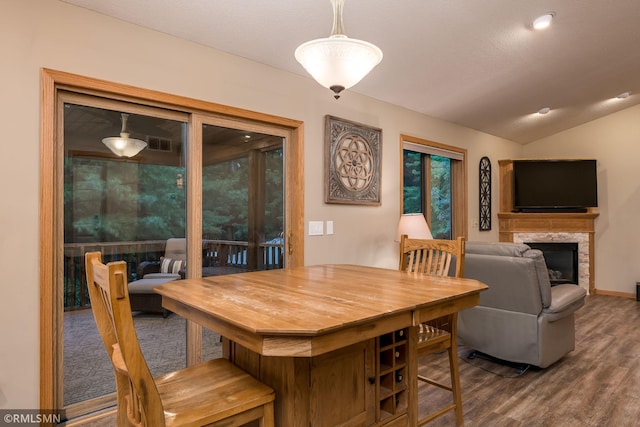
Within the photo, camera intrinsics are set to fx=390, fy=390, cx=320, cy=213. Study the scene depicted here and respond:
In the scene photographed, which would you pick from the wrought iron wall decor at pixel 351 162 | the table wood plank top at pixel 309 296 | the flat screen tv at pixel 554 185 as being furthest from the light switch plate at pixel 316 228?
the flat screen tv at pixel 554 185

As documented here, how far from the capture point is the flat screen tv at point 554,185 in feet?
19.8

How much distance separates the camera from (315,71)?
1896 mm

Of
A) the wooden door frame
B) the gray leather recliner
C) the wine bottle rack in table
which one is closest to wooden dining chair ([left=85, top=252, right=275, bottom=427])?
the wine bottle rack in table

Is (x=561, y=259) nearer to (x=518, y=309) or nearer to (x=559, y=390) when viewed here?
(x=518, y=309)

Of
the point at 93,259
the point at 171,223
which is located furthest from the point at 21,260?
the point at 93,259

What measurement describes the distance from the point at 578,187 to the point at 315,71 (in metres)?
5.81

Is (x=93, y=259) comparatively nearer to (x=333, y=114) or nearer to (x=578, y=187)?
(x=333, y=114)

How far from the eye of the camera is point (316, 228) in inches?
137

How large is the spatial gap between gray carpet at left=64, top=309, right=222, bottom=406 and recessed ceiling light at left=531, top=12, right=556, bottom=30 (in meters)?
3.60

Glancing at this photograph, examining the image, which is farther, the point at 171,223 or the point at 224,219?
the point at 224,219

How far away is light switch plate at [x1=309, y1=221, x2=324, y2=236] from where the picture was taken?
344cm

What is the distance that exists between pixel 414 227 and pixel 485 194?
251 cm

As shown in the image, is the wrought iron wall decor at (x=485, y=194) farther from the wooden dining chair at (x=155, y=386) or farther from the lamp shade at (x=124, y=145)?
the wooden dining chair at (x=155, y=386)

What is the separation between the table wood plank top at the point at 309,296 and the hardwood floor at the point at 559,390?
1.00 metres
